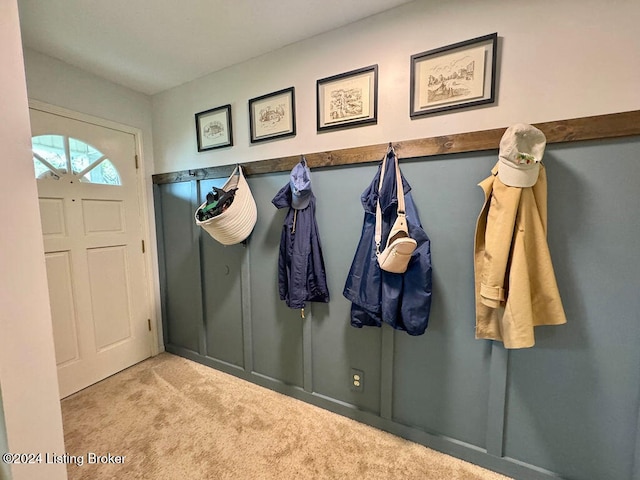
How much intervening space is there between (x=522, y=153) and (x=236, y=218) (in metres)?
1.50

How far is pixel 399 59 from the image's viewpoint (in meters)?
1.42

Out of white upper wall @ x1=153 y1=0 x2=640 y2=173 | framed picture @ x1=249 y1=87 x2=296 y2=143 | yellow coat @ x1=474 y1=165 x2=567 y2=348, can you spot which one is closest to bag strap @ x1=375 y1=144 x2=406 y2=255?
white upper wall @ x1=153 y1=0 x2=640 y2=173

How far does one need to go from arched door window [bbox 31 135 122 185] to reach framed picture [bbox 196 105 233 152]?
29.5 inches

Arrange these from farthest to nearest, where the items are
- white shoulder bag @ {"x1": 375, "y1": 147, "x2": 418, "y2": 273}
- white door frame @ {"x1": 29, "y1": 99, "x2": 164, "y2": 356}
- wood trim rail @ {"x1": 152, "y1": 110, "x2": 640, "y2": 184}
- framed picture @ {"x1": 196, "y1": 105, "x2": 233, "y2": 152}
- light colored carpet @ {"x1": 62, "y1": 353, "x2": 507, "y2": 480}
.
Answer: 1. white door frame @ {"x1": 29, "y1": 99, "x2": 164, "y2": 356}
2. framed picture @ {"x1": 196, "y1": 105, "x2": 233, "y2": 152}
3. light colored carpet @ {"x1": 62, "y1": 353, "x2": 507, "y2": 480}
4. white shoulder bag @ {"x1": 375, "y1": 147, "x2": 418, "y2": 273}
5. wood trim rail @ {"x1": 152, "y1": 110, "x2": 640, "y2": 184}

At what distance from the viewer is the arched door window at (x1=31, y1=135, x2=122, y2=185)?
1.79 metres

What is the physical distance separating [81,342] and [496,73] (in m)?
3.12

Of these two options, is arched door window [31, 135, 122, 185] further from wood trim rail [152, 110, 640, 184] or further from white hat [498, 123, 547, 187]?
white hat [498, 123, 547, 187]

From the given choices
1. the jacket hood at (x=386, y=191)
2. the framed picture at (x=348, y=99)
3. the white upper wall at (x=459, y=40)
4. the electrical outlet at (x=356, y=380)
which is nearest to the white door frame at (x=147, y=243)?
the white upper wall at (x=459, y=40)

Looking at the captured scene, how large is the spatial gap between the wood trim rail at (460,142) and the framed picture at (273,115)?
0.18m

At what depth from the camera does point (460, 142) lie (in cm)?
129

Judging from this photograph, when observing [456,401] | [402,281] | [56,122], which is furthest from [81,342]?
[456,401]

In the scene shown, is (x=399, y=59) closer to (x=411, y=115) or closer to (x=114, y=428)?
(x=411, y=115)

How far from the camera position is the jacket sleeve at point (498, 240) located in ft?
3.64

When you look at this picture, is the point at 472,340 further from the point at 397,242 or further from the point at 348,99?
the point at 348,99
